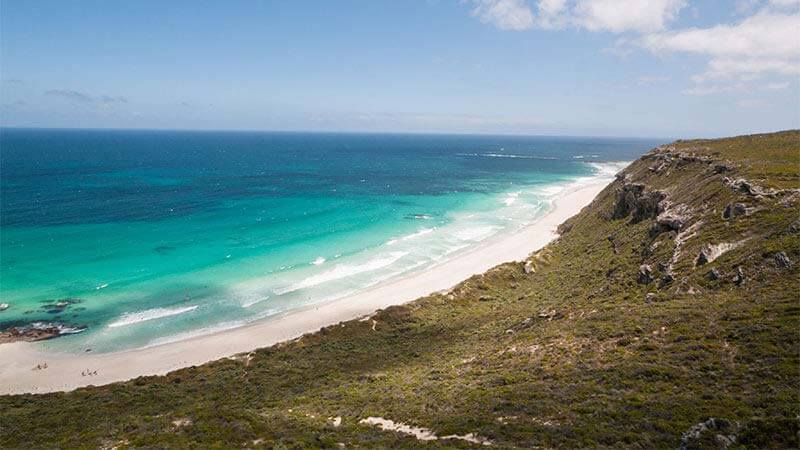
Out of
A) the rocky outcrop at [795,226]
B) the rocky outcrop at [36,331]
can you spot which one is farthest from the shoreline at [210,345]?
the rocky outcrop at [795,226]

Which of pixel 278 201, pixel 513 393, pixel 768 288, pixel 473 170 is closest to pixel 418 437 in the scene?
pixel 513 393

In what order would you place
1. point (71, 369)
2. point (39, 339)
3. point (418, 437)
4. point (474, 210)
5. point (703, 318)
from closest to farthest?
1. point (418, 437)
2. point (703, 318)
3. point (71, 369)
4. point (39, 339)
5. point (474, 210)

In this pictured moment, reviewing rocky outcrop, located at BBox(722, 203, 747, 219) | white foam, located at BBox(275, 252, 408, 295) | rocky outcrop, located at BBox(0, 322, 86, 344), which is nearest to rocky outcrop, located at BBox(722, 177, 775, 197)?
rocky outcrop, located at BBox(722, 203, 747, 219)

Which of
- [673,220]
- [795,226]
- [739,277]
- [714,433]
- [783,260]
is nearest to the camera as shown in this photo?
[714,433]

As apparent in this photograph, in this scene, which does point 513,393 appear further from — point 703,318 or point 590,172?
point 590,172

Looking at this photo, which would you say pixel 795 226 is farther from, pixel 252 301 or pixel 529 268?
pixel 252 301

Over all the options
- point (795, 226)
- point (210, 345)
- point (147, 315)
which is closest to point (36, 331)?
point (147, 315)
